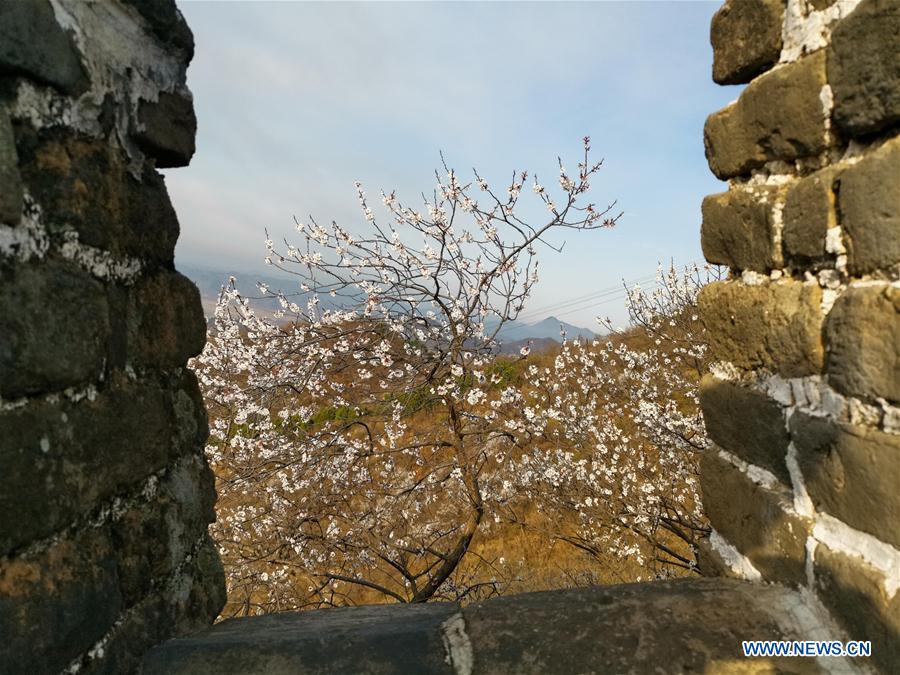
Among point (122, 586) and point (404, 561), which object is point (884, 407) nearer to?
point (122, 586)

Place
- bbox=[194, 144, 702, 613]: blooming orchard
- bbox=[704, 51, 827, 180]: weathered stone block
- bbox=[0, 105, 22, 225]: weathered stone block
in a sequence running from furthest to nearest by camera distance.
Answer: bbox=[194, 144, 702, 613]: blooming orchard < bbox=[704, 51, 827, 180]: weathered stone block < bbox=[0, 105, 22, 225]: weathered stone block

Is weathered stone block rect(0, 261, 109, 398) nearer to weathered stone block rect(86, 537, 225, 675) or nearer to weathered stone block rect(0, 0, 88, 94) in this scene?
weathered stone block rect(0, 0, 88, 94)

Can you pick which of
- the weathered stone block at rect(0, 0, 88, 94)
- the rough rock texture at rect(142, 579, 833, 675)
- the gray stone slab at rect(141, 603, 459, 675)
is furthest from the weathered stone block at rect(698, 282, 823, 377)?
the weathered stone block at rect(0, 0, 88, 94)

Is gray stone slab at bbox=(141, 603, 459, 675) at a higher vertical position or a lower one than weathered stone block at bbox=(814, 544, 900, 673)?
lower

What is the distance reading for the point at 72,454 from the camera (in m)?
0.98

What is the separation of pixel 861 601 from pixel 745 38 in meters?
1.33

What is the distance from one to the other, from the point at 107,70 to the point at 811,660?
1887mm

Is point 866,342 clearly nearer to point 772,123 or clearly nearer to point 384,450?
point 772,123

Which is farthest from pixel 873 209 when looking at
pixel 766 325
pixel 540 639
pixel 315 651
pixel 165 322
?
pixel 165 322

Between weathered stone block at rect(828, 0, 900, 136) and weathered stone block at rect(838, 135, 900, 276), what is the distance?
0.23 feet

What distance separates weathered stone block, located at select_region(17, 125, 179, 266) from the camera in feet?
3.13

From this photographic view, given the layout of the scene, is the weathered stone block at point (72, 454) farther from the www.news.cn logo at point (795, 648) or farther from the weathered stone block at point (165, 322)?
the www.news.cn logo at point (795, 648)

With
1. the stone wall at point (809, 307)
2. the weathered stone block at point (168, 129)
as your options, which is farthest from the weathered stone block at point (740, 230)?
the weathered stone block at point (168, 129)

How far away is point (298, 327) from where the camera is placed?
18.5 ft
